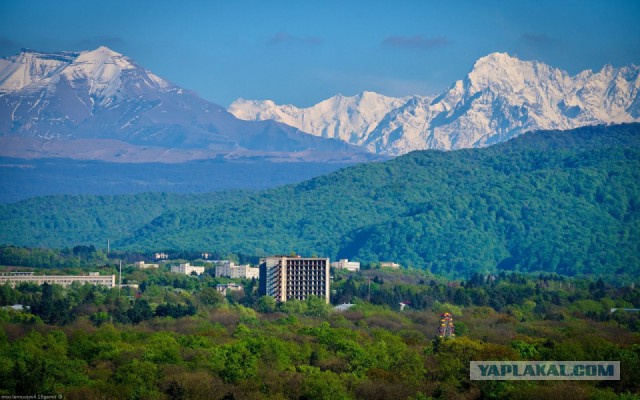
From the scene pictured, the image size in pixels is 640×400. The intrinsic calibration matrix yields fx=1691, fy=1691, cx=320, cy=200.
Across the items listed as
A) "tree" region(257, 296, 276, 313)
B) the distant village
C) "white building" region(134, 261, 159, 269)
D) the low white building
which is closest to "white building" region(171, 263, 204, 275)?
"white building" region(134, 261, 159, 269)

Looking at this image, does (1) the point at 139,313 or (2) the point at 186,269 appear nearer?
(1) the point at 139,313

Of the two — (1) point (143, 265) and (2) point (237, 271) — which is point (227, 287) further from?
(1) point (143, 265)

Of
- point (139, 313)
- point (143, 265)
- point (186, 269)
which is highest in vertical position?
point (143, 265)

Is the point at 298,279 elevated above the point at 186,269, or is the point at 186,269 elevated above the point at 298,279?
the point at 298,279

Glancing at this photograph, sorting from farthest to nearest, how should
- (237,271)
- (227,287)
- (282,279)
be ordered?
(237,271)
(227,287)
(282,279)

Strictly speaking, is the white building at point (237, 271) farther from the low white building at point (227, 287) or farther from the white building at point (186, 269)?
the low white building at point (227, 287)

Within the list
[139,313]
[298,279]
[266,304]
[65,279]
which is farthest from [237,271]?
[139,313]

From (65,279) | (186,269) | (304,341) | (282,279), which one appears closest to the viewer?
(304,341)

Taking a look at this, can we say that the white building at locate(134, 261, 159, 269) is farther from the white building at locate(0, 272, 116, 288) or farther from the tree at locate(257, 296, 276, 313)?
the tree at locate(257, 296, 276, 313)
